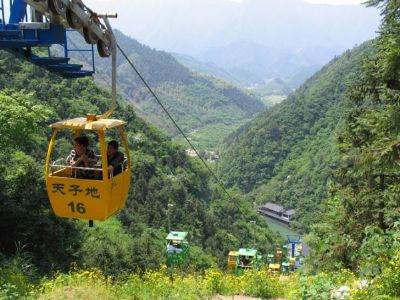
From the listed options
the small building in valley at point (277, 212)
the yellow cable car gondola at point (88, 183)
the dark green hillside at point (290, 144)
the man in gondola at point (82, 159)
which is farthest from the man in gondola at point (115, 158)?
the small building in valley at point (277, 212)

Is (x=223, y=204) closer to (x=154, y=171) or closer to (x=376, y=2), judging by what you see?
(x=154, y=171)

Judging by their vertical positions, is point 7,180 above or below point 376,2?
below

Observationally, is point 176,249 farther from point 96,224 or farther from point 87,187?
point 87,187

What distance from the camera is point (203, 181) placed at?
→ 75688 mm

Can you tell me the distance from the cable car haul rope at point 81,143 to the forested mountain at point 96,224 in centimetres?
470

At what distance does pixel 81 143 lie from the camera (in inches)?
302

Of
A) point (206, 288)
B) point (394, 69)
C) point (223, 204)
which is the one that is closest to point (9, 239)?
point (206, 288)

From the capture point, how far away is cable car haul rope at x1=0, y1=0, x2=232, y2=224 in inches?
278

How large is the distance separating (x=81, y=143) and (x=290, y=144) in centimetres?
11675

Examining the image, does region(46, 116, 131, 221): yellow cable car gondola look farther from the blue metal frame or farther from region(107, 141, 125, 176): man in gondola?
the blue metal frame

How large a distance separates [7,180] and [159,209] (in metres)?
36.7

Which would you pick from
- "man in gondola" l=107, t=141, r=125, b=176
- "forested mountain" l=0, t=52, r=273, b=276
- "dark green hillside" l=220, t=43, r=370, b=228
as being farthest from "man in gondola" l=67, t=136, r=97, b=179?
"dark green hillside" l=220, t=43, r=370, b=228

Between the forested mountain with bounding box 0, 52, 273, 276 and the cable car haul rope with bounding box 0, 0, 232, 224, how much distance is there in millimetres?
4698

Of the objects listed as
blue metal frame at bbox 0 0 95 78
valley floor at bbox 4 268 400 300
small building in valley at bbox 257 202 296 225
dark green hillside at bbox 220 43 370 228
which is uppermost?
blue metal frame at bbox 0 0 95 78
